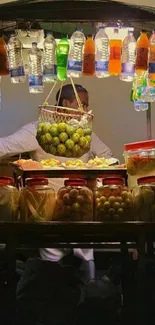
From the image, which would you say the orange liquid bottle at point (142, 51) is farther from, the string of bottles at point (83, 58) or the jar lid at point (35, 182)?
the jar lid at point (35, 182)

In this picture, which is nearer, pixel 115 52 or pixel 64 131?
pixel 64 131

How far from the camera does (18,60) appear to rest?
3.13 meters

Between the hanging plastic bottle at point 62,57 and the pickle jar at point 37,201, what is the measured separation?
3.90 feet

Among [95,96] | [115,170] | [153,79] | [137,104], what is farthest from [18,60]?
[95,96]

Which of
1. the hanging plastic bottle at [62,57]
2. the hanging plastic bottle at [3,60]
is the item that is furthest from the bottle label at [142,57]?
the hanging plastic bottle at [3,60]

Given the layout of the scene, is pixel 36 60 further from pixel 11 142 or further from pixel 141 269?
pixel 141 269

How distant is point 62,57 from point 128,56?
392 mm

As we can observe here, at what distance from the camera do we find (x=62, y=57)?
322 cm

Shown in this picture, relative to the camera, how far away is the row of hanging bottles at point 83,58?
3033 mm

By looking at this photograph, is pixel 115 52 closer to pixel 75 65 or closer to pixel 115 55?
pixel 115 55

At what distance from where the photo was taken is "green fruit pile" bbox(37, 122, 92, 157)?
→ 2.65 meters

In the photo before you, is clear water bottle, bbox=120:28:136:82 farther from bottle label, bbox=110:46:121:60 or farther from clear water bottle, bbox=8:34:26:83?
clear water bottle, bbox=8:34:26:83

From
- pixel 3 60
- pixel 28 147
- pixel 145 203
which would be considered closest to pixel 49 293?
pixel 145 203

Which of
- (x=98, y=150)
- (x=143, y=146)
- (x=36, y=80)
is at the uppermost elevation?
(x=36, y=80)
